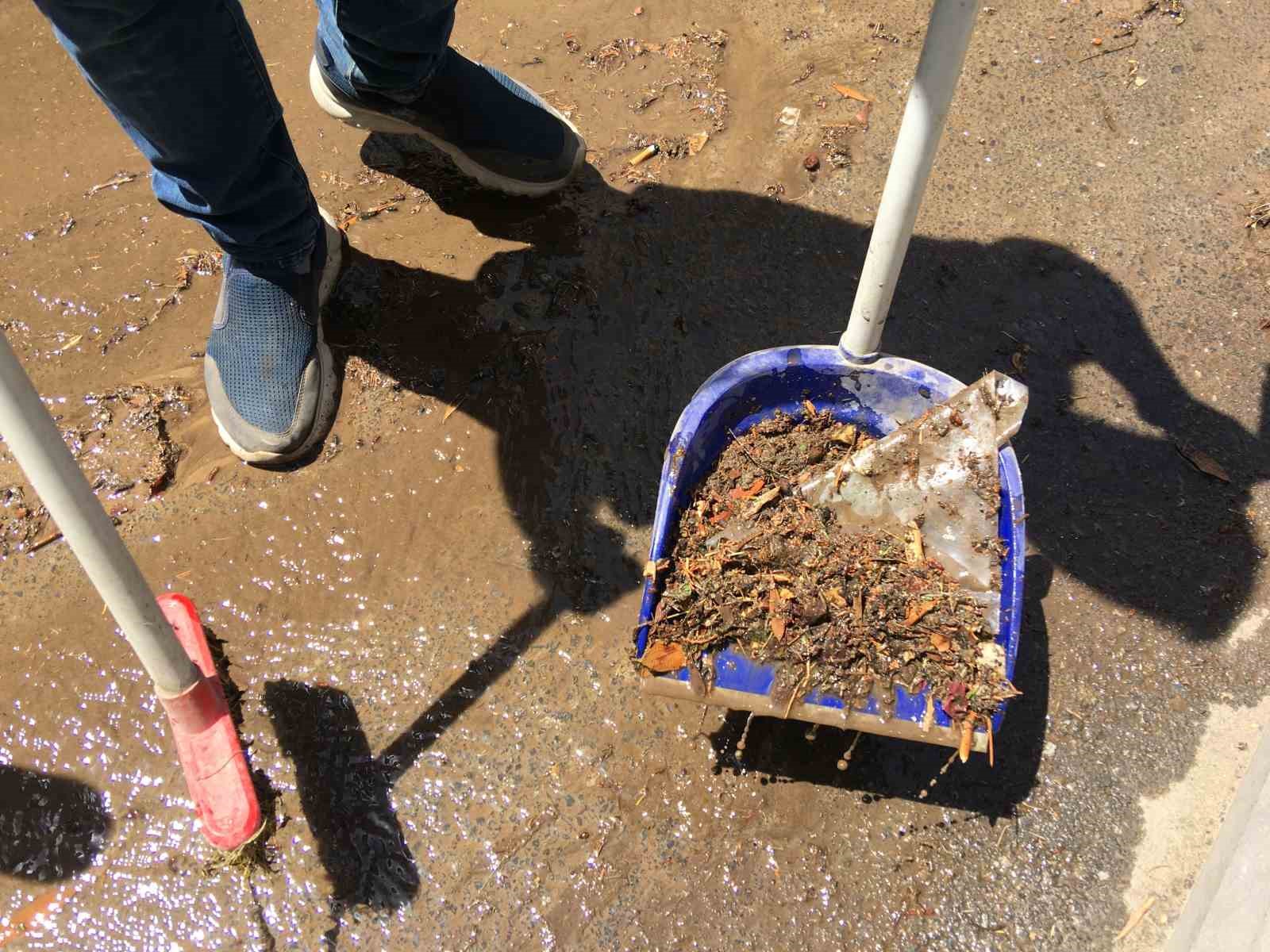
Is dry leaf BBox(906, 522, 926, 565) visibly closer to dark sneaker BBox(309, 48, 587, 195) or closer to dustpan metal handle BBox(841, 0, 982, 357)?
dustpan metal handle BBox(841, 0, 982, 357)

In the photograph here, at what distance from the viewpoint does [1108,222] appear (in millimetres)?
2201

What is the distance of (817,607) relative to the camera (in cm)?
151

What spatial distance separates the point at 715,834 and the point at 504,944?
39 centimetres

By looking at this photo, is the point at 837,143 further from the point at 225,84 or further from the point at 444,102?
the point at 225,84

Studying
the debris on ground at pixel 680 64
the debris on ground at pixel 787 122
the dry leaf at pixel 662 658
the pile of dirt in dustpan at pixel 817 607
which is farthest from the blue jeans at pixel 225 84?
the dry leaf at pixel 662 658

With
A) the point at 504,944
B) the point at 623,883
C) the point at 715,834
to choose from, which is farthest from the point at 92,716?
the point at 715,834

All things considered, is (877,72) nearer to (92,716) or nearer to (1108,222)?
(1108,222)

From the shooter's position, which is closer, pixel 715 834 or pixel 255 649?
pixel 715 834

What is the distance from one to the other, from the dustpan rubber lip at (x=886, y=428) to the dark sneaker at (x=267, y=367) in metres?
0.83

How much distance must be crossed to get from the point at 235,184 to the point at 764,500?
3.65 feet

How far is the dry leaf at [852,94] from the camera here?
2.40 meters

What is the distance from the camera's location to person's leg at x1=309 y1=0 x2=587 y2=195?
189 centimetres

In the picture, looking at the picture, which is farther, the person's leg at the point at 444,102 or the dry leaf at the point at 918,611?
the person's leg at the point at 444,102

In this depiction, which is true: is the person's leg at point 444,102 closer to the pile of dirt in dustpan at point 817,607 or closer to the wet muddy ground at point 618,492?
the wet muddy ground at point 618,492
